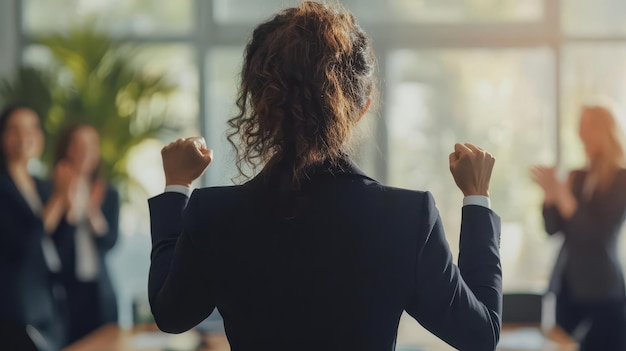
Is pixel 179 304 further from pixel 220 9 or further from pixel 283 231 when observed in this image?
pixel 220 9

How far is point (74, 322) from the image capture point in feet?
15.9

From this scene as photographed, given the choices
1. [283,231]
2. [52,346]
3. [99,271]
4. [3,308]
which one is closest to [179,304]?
[283,231]

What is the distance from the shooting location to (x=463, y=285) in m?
1.08

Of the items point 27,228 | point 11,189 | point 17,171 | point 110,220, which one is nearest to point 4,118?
point 17,171

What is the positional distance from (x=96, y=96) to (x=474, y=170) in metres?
4.55

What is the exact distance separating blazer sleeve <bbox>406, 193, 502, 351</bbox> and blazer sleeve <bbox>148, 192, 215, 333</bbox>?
0.92 ft

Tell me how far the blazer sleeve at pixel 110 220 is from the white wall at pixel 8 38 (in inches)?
68.7

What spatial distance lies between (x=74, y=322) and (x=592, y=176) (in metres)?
3.09

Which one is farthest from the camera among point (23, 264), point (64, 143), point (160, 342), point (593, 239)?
point (64, 143)

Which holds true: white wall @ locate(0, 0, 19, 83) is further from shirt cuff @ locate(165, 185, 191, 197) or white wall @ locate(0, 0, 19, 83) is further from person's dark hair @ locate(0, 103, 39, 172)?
shirt cuff @ locate(165, 185, 191, 197)

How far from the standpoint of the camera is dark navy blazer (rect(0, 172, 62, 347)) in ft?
13.7

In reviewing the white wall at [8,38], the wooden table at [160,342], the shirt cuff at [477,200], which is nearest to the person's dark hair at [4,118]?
the white wall at [8,38]

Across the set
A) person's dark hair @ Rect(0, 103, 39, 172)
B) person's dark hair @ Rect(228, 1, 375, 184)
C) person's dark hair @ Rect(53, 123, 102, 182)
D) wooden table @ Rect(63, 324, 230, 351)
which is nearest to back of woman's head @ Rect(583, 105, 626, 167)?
wooden table @ Rect(63, 324, 230, 351)

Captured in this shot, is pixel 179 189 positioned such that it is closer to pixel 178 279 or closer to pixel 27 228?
pixel 178 279
